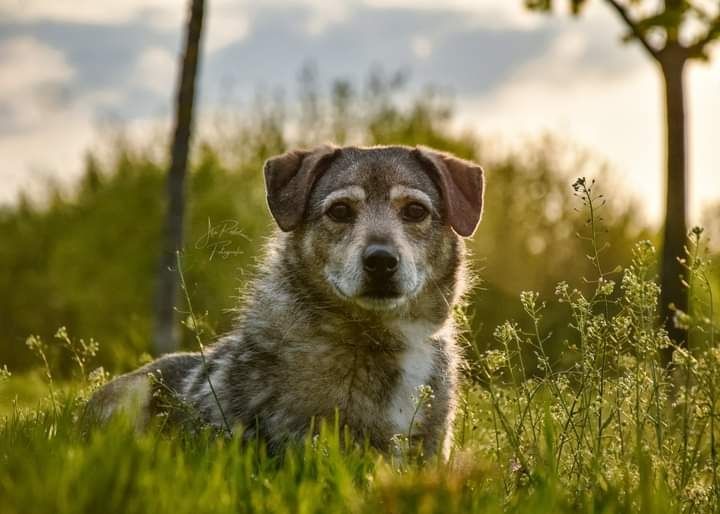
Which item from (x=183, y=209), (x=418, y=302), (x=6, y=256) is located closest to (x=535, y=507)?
(x=418, y=302)

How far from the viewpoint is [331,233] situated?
5.93m

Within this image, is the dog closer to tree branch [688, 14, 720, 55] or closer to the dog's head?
the dog's head

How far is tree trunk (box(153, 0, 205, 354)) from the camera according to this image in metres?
10.4

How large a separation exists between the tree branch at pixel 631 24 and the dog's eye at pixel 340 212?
5.21 m

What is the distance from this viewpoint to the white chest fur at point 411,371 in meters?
5.33

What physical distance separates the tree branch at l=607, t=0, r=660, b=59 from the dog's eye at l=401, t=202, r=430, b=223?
4.91m

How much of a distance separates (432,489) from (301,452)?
57.6 inches

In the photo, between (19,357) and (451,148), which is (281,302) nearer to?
(451,148)

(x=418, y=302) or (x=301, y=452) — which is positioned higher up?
(x=418, y=302)

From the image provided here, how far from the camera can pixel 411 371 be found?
5.59m

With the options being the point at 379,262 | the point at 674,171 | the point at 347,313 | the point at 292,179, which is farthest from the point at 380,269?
the point at 674,171

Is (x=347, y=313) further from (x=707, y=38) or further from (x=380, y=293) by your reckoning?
(x=707, y=38)

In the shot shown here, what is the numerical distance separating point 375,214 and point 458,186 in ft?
2.18

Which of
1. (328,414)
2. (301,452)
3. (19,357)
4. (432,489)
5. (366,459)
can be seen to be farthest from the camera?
(19,357)
